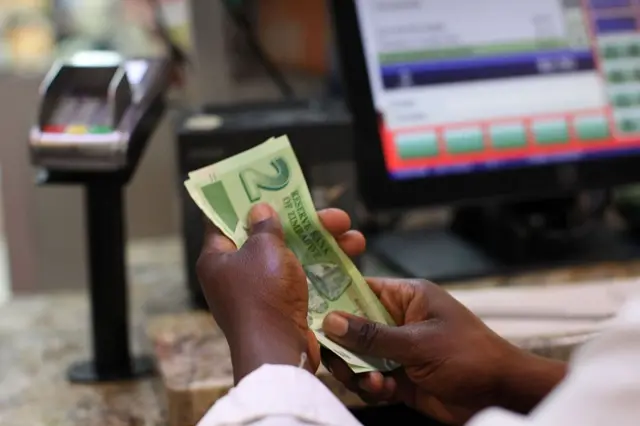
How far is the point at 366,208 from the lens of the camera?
3.91 ft

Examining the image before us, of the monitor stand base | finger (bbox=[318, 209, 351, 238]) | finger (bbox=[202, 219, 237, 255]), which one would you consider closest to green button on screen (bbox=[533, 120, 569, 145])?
the monitor stand base

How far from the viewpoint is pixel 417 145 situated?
3.91ft

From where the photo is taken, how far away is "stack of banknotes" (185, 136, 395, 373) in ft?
2.65

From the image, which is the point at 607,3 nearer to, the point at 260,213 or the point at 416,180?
the point at 416,180

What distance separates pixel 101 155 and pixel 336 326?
32 centimetres

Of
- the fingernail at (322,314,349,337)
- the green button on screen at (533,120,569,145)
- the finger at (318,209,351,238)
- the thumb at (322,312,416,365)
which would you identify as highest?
the finger at (318,209,351,238)

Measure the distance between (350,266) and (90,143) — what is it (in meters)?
0.30

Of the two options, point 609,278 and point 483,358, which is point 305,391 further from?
point 609,278

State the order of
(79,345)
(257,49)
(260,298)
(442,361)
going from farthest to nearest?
1. (257,49)
2. (79,345)
3. (442,361)
4. (260,298)

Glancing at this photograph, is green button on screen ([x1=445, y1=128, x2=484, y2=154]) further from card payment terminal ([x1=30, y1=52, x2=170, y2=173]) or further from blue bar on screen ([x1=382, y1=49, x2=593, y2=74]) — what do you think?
card payment terminal ([x1=30, y1=52, x2=170, y2=173])

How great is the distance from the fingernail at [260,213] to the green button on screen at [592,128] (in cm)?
61

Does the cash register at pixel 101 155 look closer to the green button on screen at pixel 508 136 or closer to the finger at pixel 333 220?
the finger at pixel 333 220

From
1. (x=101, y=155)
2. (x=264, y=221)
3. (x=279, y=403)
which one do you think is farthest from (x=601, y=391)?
(x=101, y=155)

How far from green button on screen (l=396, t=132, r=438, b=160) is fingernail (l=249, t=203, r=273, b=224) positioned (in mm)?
417
